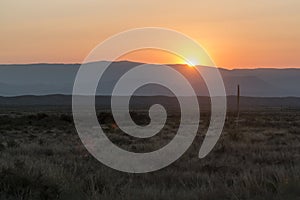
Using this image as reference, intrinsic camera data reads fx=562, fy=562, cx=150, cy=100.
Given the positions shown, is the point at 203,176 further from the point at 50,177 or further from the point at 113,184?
the point at 50,177

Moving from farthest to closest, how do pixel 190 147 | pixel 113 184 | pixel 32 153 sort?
pixel 190 147
pixel 32 153
pixel 113 184

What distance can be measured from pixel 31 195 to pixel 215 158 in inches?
342

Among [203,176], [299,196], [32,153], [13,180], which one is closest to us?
[299,196]

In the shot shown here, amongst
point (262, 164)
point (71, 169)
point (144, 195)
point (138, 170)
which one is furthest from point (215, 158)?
point (144, 195)

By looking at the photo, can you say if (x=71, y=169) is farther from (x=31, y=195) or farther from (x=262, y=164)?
(x=262, y=164)

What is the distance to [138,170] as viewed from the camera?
539 inches

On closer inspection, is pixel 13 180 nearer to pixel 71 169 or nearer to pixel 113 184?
pixel 113 184

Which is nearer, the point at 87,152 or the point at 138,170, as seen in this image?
the point at 138,170

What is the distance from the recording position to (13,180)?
9.47 metres

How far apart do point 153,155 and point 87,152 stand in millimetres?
2348

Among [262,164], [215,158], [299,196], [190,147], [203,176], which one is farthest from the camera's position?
[190,147]

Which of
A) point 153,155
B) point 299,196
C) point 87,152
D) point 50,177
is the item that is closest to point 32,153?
point 87,152

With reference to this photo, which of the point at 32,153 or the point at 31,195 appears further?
the point at 32,153

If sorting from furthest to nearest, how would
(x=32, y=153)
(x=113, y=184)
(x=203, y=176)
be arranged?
(x=32, y=153)
(x=203, y=176)
(x=113, y=184)
